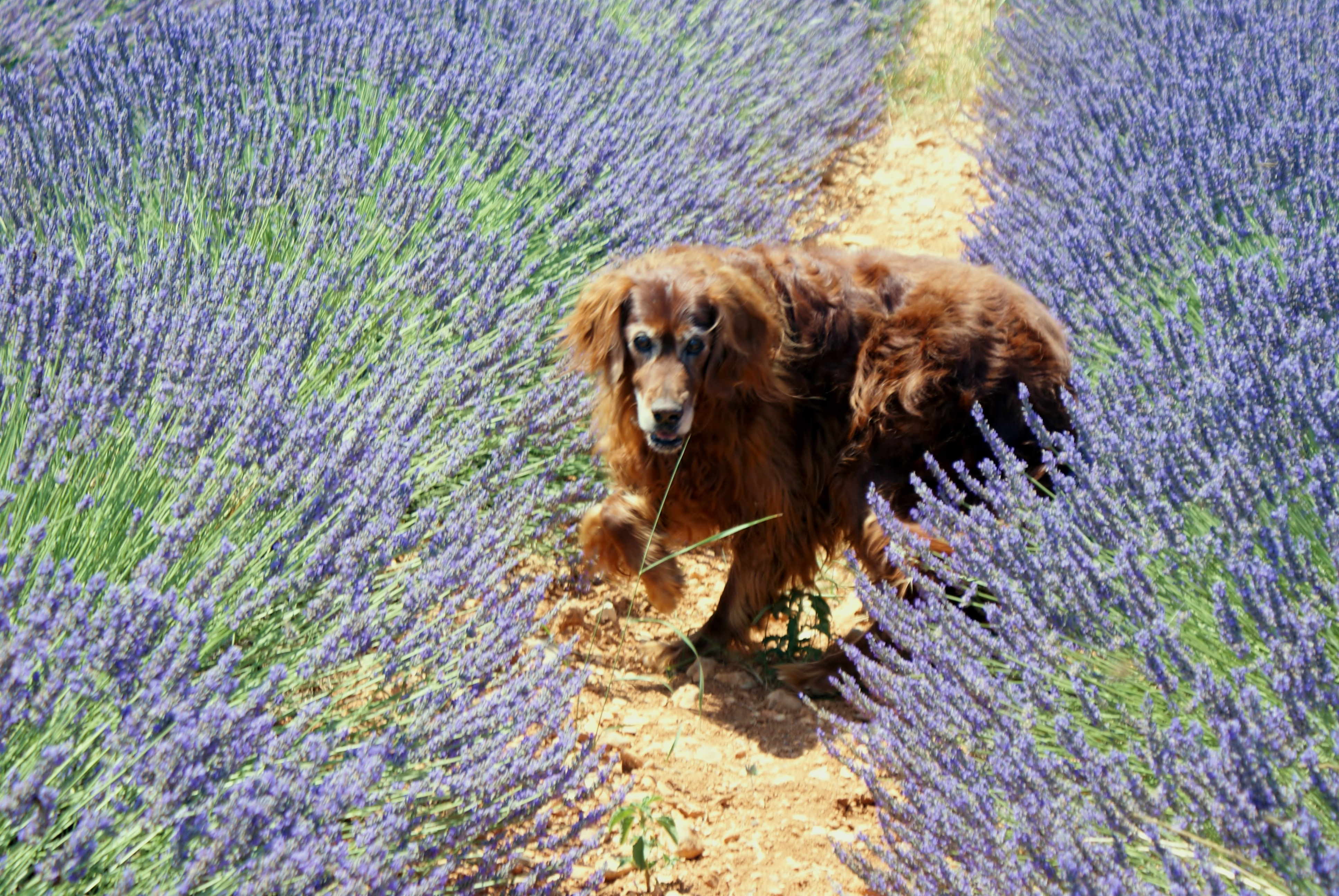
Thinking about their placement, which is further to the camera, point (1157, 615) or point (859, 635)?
point (859, 635)

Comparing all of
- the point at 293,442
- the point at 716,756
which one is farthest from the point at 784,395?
the point at 293,442

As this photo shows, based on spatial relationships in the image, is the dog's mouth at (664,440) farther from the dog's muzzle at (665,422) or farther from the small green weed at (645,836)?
the small green weed at (645,836)

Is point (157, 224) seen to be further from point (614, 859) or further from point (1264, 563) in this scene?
point (1264, 563)

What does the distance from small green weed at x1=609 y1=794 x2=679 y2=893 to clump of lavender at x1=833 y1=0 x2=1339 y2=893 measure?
0.36 meters

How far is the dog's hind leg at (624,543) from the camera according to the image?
308cm

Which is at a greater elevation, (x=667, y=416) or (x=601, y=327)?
(x=601, y=327)

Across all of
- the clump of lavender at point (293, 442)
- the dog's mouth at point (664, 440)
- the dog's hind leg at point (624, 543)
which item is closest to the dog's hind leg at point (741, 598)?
the dog's hind leg at point (624, 543)

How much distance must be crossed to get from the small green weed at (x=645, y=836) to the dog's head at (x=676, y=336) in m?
0.93

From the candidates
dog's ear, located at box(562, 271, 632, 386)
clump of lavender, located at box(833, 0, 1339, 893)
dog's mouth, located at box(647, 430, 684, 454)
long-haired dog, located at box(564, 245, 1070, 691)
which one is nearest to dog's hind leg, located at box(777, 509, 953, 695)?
long-haired dog, located at box(564, 245, 1070, 691)

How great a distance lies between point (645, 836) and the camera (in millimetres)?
2309

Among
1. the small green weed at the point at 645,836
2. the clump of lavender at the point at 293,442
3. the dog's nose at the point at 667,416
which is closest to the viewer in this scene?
the clump of lavender at the point at 293,442

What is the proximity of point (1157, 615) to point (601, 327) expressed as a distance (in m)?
1.64

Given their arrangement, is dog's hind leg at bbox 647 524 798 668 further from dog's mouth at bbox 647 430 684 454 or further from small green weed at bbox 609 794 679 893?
small green weed at bbox 609 794 679 893

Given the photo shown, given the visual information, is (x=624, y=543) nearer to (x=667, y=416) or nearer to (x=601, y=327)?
(x=667, y=416)
